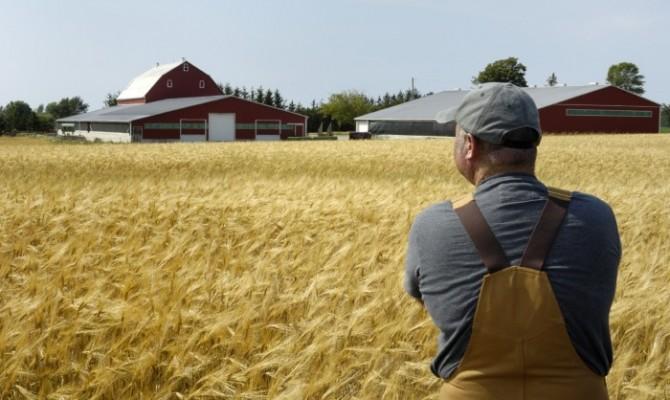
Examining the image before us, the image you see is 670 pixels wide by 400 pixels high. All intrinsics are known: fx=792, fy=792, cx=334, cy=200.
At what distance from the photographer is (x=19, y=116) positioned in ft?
317

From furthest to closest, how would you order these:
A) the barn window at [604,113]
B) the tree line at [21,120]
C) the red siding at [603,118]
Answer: the tree line at [21,120] < the barn window at [604,113] < the red siding at [603,118]

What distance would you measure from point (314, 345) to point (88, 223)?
4188 mm

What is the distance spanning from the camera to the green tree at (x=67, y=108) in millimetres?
125625

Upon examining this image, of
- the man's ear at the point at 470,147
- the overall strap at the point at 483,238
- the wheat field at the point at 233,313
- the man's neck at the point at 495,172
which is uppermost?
the man's ear at the point at 470,147

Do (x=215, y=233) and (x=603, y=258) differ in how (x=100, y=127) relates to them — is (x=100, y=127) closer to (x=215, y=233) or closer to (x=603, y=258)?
(x=215, y=233)

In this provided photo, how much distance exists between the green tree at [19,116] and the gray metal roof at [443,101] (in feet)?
137

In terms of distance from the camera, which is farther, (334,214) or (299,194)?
(299,194)

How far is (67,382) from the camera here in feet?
11.8

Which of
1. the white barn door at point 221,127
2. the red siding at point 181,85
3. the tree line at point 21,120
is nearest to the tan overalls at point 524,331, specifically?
the white barn door at point 221,127

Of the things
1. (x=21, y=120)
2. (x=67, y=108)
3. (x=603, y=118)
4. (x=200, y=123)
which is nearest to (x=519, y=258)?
(x=200, y=123)

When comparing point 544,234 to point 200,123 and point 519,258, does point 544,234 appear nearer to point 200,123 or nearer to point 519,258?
point 519,258

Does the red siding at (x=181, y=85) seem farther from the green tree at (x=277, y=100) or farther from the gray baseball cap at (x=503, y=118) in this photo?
the gray baseball cap at (x=503, y=118)

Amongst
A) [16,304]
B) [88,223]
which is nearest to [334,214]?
[88,223]

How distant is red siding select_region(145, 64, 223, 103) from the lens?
271 feet
